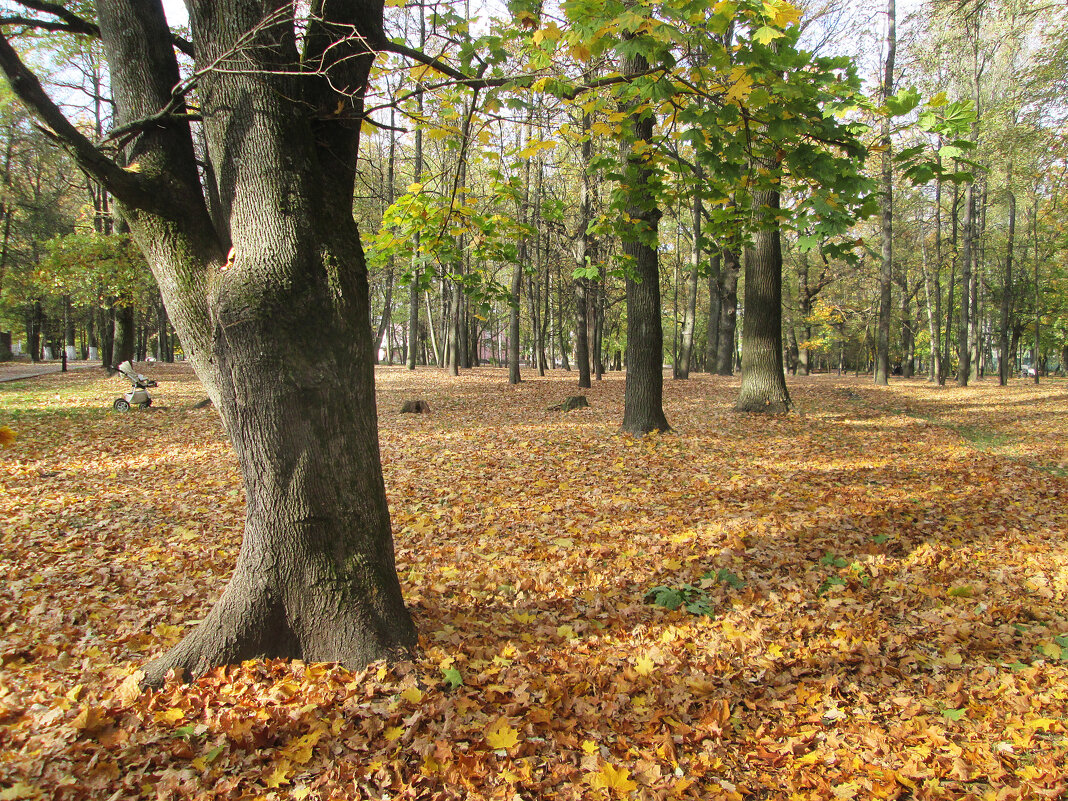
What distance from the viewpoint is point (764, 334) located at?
36.0ft

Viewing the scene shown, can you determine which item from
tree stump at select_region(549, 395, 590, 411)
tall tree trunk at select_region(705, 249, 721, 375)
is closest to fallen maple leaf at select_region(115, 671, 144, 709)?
tree stump at select_region(549, 395, 590, 411)

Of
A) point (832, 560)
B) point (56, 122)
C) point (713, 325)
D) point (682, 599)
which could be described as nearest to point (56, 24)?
point (56, 122)

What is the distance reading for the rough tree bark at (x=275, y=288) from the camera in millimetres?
2777

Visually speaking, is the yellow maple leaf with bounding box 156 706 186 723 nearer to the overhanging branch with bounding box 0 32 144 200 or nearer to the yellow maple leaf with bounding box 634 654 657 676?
the yellow maple leaf with bounding box 634 654 657 676

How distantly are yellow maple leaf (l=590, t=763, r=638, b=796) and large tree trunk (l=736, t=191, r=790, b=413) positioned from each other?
959 cm

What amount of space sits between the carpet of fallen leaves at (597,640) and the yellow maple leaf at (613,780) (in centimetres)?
1

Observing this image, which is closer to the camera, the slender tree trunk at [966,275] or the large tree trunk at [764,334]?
the large tree trunk at [764,334]

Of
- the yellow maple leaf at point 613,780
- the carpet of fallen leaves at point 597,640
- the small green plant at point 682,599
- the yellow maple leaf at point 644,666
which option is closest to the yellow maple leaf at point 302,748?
the carpet of fallen leaves at point 597,640

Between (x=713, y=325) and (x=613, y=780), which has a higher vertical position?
(x=713, y=325)

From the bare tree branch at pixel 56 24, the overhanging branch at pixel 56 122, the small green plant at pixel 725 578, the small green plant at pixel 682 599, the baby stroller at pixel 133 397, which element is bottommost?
the small green plant at pixel 682 599

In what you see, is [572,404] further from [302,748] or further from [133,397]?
[302,748]

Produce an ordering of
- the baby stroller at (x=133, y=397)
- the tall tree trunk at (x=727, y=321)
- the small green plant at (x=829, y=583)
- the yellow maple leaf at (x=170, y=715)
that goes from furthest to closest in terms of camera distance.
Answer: the tall tree trunk at (x=727, y=321) < the baby stroller at (x=133, y=397) < the small green plant at (x=829, y=583) < the yellow maple leaf at (x=170, y=715)

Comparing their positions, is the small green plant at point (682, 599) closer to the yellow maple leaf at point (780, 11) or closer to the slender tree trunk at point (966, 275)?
the yellow maple leaf at point (780, 11)

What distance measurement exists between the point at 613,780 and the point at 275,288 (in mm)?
2725
